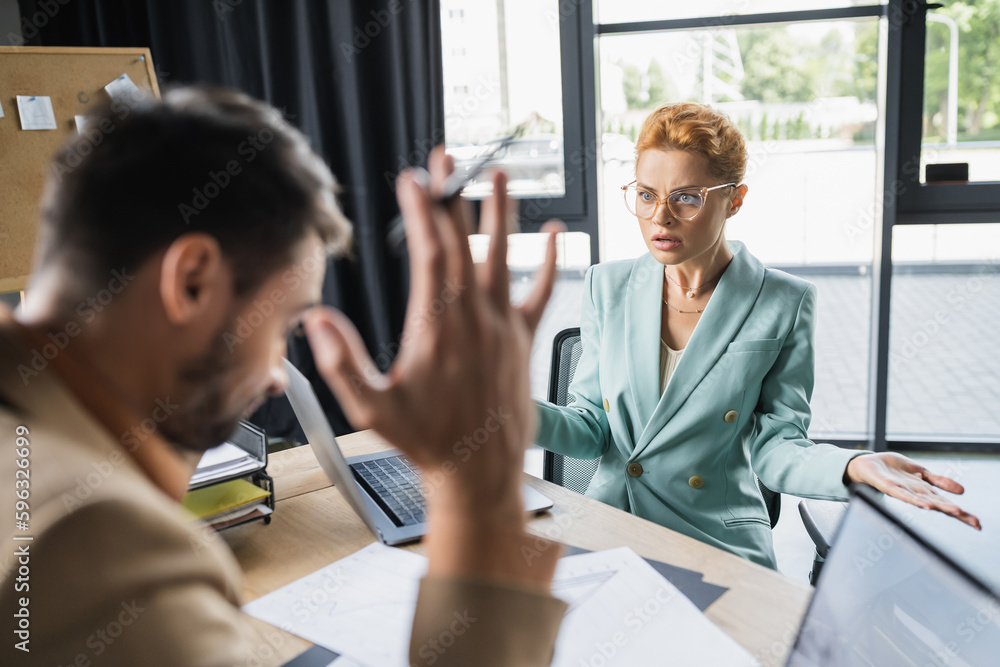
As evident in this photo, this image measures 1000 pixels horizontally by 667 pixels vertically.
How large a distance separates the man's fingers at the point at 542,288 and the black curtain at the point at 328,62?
8.89 ft

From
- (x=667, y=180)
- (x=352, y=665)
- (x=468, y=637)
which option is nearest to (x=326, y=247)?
(x=468, y=637)

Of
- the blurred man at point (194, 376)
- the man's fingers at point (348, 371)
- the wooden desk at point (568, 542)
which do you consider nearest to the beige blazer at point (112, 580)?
the blurred man at point (194, 376)

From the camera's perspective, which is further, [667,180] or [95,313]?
[667,180]

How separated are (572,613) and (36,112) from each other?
246cm

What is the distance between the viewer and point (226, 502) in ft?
4.26

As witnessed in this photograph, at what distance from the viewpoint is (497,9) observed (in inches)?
129

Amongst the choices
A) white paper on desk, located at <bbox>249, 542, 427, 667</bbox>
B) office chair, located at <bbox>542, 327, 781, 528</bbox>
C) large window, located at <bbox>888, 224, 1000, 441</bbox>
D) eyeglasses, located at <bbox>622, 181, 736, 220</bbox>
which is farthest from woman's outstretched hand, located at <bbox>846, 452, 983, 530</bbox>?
large window, located at <bbox>888, 224, 1000, 441</bbox>

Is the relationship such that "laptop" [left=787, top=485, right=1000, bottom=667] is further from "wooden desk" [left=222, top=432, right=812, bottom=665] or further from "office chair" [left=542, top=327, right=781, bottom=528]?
"office chair" [left=542, top=327, right=781, bottom=528]

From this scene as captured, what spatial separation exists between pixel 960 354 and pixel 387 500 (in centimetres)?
316

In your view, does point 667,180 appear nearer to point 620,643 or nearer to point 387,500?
point 387,500

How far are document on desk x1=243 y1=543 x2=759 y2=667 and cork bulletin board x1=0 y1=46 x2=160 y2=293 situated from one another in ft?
6.42

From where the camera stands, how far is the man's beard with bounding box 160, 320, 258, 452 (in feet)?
1.97

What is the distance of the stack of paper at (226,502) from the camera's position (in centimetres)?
127

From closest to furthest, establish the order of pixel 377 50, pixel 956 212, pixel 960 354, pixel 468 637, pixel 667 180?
1. pixel 468 637
2. pixel 667 180
3. pixel 956 212
4. pixel 377 50
5. pixel 960 354
